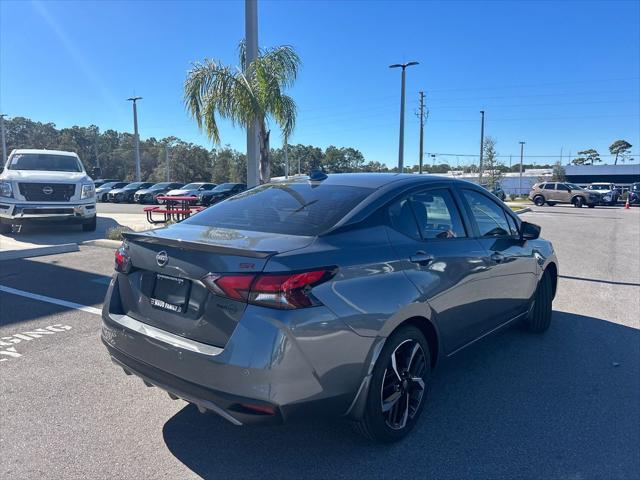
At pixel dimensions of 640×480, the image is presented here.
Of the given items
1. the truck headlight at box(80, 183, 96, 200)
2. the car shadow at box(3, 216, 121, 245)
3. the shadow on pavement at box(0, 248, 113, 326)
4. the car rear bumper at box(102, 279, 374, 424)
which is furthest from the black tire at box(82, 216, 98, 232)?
the car rear bumper at box(102, 279, 374, 424)

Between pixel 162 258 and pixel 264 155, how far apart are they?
914 cm

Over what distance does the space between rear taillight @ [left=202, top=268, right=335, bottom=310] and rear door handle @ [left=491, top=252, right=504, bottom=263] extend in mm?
2162

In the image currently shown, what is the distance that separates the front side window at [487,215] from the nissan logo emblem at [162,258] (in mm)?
2596

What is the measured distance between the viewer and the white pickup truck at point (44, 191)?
38.8 ft

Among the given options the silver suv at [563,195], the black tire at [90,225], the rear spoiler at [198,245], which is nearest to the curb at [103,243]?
the black tire at [90,225]

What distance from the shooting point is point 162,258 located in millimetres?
2865

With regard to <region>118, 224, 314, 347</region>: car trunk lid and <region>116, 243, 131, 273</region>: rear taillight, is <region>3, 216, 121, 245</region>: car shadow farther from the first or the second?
<region>118, 224, 314, 347</region>: car trunk lid

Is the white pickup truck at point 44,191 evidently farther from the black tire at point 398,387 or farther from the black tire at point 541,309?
the black tire at point 398,387

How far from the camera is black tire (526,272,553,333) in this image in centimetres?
518

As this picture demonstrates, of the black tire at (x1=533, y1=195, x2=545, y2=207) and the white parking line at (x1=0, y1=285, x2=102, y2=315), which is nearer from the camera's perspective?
the white parking line at (x1=0, y1=285, x2=102, y2=315)

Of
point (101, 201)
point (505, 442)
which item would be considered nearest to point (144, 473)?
point (505, 442)

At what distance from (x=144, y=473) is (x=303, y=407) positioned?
3.44 ft

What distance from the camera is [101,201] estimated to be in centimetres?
3925

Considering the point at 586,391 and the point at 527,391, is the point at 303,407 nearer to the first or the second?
the point at 527,391
